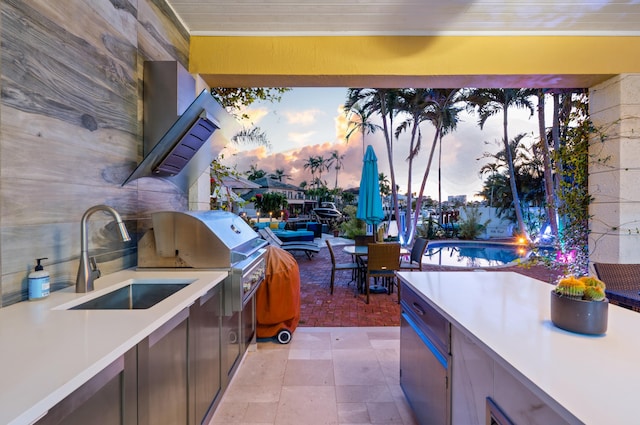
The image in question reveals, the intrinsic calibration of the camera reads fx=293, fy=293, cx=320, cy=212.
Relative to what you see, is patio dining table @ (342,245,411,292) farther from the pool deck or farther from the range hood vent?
the range hood vent

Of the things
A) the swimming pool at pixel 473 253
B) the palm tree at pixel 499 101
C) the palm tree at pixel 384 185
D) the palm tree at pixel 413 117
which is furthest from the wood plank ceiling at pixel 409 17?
the palm tree at pixel 384 185

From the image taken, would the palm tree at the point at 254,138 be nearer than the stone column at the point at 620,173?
No

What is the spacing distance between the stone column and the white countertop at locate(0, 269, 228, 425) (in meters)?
4.01

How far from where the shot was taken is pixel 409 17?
2719 mm

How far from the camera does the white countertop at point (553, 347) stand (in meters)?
0.73

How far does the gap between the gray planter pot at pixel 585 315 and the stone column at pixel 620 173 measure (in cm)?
277

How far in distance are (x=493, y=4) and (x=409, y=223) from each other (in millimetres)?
8883

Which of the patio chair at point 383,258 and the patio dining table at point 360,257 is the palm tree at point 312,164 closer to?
the patio dining table at point 360,257

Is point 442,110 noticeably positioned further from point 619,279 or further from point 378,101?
point 619,279

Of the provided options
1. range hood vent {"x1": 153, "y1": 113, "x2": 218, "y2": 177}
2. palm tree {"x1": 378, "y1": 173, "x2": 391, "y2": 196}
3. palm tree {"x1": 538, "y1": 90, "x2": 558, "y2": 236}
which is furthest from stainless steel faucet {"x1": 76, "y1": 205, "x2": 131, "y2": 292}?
palm tree {"x1": 378, "y1": 173, "x2": 391, "y2": 196}

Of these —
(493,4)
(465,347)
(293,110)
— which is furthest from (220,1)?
(293,110)

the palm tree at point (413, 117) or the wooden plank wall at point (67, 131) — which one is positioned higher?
the palm tree at point (413, 117)

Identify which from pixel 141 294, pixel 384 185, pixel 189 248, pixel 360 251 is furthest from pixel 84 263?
pixel 384 185

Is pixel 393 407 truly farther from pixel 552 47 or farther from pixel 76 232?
pixel 552 47
